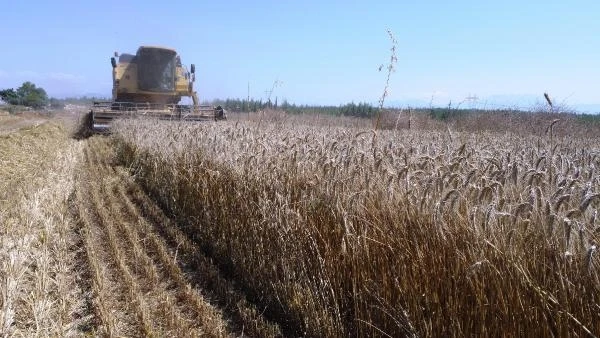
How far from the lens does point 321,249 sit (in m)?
3.29

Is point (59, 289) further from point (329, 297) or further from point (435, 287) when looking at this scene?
point (435, 287)

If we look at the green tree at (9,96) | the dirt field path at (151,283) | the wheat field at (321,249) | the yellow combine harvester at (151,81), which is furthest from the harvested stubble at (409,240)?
the green tree at (9,96)

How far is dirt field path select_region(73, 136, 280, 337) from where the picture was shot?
340 cm

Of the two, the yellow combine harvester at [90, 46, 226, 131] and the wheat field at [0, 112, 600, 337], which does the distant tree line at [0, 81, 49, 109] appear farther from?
the wheat field at [0, 112, 600, 337]

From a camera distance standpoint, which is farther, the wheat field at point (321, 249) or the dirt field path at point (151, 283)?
the dirt field path at point (151, 283)

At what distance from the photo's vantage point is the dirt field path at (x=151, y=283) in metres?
3.40

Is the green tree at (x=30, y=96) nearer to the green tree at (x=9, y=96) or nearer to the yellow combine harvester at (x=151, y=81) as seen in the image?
the green tree at (x=9, y=96)

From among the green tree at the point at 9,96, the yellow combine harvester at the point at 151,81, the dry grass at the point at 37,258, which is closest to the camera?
the dry grass at the point at 37,258

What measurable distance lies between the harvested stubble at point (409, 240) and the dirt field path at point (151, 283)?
250 millimetres

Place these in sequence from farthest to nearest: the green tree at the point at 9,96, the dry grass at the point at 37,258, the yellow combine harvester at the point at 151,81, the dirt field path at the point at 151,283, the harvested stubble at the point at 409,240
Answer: the green tree at the point at 9,96 < the yellow combine harvester at the point at 151,81 < the dirt field path at the point at 151,283 < the dry grass at the point at 37,258 < the harvested stubble at the point at 409,240

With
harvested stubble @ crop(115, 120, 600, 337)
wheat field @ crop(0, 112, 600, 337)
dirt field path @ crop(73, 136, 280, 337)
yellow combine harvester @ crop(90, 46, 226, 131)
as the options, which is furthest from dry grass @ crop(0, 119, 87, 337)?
yellow combine harvester @ crop(90, 46, 226, 131)

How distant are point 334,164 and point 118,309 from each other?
1991 mm

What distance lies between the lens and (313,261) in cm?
330

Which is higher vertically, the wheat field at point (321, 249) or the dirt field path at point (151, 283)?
the wheat field at point (321, 249)
